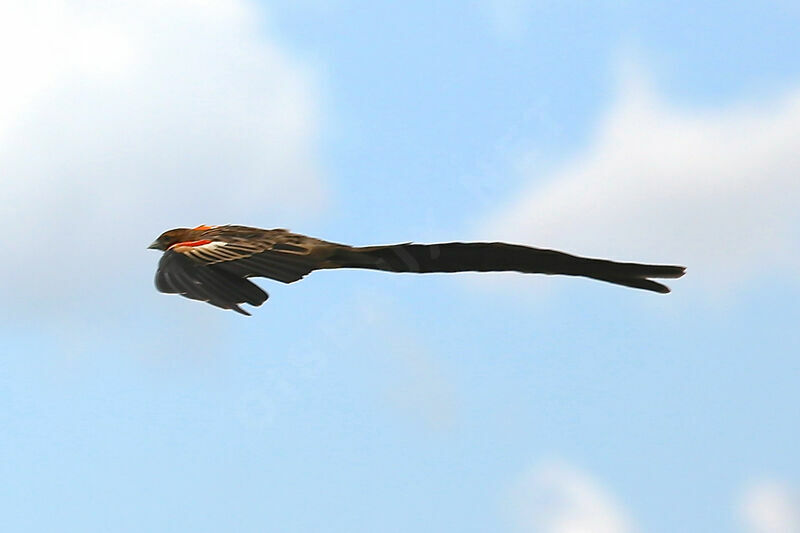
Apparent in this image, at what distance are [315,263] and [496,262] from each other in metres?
2.03

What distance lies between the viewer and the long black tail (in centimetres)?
979

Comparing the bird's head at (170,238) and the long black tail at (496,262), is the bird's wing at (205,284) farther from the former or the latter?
the bird's head at (170,238)

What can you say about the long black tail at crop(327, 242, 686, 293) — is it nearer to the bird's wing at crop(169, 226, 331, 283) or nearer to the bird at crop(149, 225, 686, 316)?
the bird at crop(149, 225, 686, 316)

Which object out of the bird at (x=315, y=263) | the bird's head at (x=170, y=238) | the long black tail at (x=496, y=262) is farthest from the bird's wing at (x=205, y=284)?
the bird's head at (x=170, y=238)

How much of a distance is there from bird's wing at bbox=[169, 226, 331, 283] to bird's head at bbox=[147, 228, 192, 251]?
1202 mm

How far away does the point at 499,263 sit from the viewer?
10.2 m

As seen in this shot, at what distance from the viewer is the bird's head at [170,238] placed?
12.8 m

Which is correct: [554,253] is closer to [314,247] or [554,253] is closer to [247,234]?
[314,247]

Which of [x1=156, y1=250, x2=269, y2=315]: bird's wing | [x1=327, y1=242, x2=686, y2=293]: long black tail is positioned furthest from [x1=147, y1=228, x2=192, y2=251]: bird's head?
[x1=327, y1=242, x2=686, y2=293]: long black tail

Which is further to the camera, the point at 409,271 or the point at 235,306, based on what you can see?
the point at 409,271

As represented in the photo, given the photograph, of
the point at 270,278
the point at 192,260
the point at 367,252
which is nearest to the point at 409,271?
the point at 367,252

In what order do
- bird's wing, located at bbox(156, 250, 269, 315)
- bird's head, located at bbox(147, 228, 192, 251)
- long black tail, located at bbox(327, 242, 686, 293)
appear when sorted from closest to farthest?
1. long black tail, located at bbox(327, 242, 686, 293)
2. bird's wing, located at bbox(156, 250, 269, 315)
3. bird's head, located at bbox(147, 228, 192, 251)

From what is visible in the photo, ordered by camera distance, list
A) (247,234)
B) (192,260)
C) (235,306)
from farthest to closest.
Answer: (247,234), (192,260), (235,306)

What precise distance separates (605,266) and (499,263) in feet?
3.47
